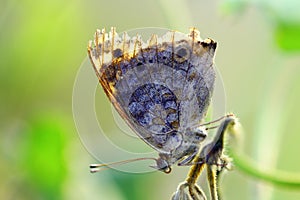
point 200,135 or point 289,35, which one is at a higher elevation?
point 289,35

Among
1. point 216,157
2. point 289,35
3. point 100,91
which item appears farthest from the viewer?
point 100,91

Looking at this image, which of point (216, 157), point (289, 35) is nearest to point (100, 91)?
point (289, 35)

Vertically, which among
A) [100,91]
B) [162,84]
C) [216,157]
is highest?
[162,84]

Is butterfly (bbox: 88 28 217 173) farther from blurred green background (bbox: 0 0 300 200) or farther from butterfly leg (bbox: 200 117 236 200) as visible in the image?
blurred green background (bbox: 0 0 300 200)

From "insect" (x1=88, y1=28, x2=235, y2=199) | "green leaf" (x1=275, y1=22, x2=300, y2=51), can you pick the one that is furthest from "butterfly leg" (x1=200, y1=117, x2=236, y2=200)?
"green leaf" (x1=275, y1=22, x2=300, y2=51)

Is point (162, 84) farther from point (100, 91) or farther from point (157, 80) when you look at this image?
point (100, 91)

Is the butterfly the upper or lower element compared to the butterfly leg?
upper
